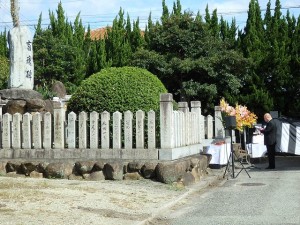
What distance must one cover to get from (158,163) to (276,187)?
10.3 ft

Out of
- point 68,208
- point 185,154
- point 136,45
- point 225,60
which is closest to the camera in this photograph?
point 68,208

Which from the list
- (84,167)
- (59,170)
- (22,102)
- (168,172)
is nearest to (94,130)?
(84,167)

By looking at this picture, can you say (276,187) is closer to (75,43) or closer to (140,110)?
(140,110)

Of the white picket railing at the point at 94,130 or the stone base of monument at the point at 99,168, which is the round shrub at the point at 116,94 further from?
the stone base of monument at the point at 99,168

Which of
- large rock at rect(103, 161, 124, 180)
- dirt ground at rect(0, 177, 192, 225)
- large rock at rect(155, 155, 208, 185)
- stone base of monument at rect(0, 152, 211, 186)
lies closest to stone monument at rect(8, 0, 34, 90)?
stone base of monument at rect(0, 152, 211, 186)

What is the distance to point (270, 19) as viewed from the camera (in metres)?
28.5

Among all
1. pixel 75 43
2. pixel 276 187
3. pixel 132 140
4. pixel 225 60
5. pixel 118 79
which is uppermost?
pixel 75 43

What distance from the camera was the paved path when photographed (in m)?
8.53

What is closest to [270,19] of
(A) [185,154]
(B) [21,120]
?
(A) [185,154]

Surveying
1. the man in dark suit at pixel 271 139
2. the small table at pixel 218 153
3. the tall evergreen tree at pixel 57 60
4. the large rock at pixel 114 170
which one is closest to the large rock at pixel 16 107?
the large rock at pixel 114 170

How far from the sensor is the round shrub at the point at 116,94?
40.6 ft

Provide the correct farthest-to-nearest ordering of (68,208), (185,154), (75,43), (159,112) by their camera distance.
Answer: (75,43), (185,154), (159,112), (68,208)

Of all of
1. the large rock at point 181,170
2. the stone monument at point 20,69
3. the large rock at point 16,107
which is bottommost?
the large rock at point 181,170

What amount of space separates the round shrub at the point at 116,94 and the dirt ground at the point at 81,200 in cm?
188
